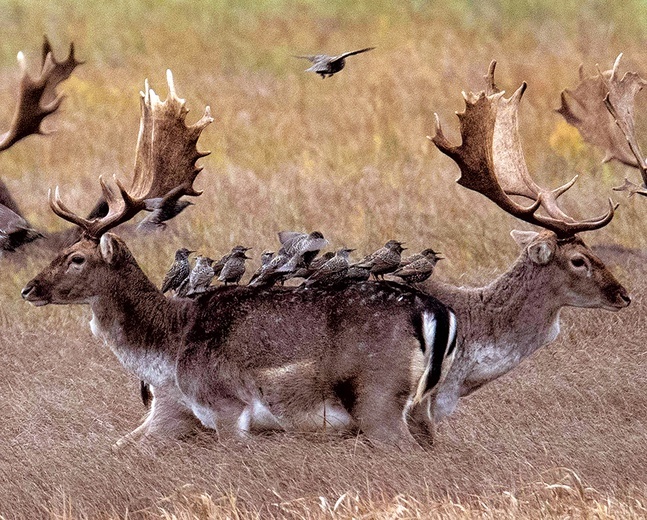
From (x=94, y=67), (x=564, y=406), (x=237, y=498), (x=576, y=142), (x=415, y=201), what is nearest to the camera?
(x=237, y=498)

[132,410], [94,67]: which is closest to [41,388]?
[132,410]

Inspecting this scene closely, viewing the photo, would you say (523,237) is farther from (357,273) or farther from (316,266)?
(316,266)

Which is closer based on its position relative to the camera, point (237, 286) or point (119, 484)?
point (119, 484)

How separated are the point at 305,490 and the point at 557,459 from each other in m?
1.14

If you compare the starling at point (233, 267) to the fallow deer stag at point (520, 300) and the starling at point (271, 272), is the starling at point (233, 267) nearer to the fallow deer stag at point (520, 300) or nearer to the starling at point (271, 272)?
the starling at point (271, 272)

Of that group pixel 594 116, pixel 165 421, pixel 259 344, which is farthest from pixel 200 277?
pixel 594 116

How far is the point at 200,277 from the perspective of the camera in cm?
845

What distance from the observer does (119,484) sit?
24.6 feet

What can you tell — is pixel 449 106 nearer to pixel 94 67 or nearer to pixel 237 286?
pixel 94 67

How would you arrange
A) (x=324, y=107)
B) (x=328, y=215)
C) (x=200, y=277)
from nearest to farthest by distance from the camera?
1. (x=200, y=277)
2. (x=328, y=215)
3. (x=324, y=107)

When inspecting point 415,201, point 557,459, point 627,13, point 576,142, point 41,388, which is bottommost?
point 627,13

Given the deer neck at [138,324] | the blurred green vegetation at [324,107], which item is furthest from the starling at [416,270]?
the blurred green vegetation at [324,107]

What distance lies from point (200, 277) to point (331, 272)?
26.6 inches

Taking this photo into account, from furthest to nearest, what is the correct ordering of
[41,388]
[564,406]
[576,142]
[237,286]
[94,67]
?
1. [94,67]
2. [576,142]
3. [41,388]
4. [564,406]
5. [237,286]
